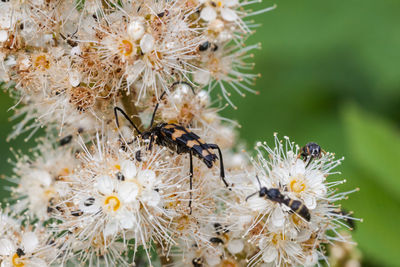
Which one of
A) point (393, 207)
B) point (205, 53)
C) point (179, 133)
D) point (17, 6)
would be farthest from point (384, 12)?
point (17, 6)

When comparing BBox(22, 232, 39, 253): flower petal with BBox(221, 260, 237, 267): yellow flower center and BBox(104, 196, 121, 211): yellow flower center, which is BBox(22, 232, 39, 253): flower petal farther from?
BBox(221, 260, 237, 267): yellow flower center

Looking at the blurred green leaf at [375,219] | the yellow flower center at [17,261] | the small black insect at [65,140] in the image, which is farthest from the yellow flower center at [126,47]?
the blurred green leaf at [375,219]

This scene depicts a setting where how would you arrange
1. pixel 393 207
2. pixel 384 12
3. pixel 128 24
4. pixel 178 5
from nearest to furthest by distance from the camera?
1. pixel 128 24
2. pixel 178 5
3. pixel 393 207
4. pixel 384 12

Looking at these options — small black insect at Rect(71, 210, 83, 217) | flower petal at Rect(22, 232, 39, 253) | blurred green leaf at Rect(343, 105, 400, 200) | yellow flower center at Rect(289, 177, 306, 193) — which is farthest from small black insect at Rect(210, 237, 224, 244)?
blurred green leaf at Rect(343, 105, 400, 200)

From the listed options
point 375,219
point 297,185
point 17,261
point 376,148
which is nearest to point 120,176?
point 17,261

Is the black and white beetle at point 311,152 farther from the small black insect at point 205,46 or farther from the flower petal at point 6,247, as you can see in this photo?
the flower petal at point 6,247

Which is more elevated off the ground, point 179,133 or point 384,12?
point 384,12

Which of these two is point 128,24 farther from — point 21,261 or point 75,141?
point 21,261
